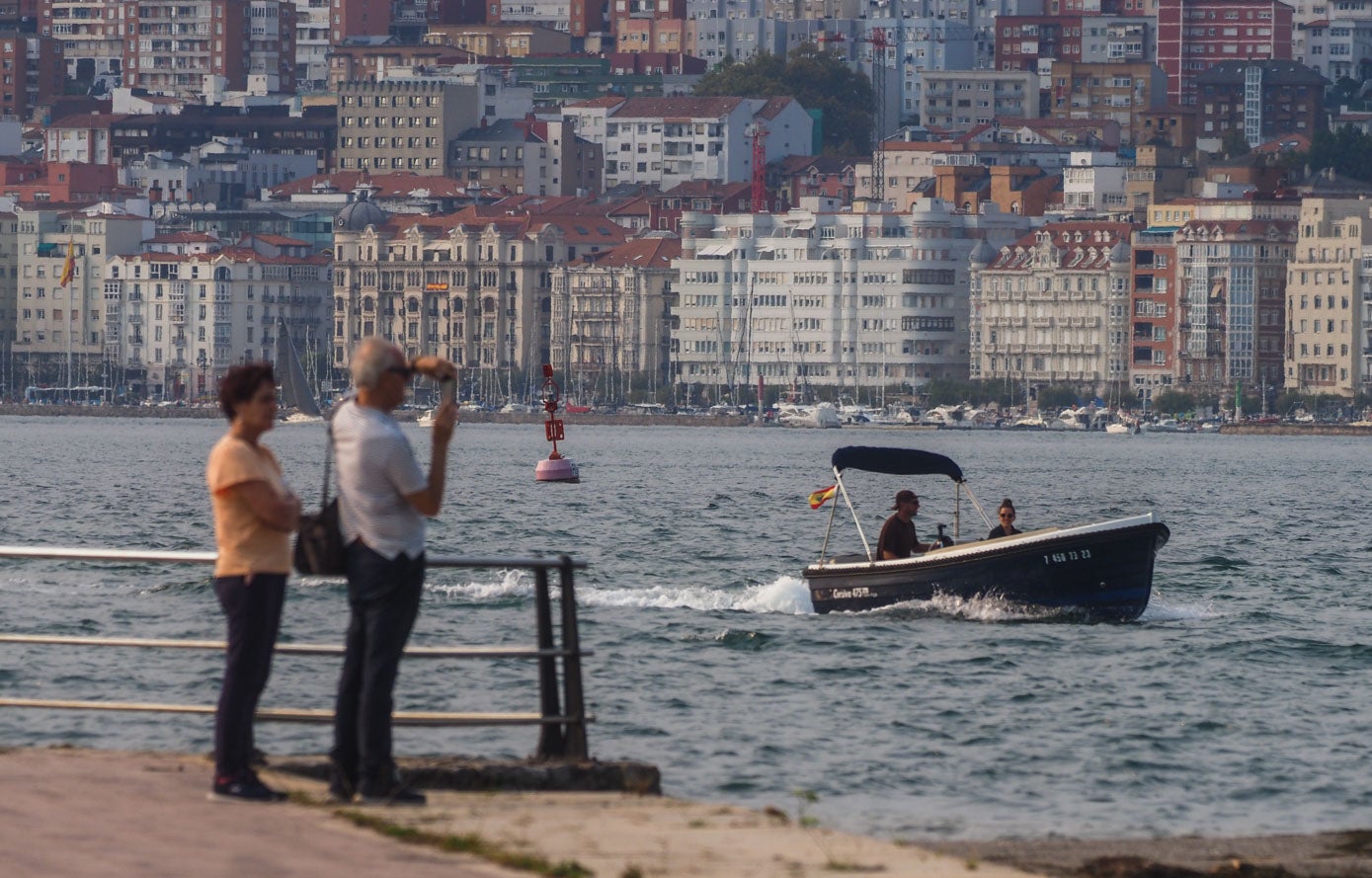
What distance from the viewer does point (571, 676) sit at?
1184cm

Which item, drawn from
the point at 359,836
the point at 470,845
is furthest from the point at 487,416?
the point at 470,845

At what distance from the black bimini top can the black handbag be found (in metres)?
17.6

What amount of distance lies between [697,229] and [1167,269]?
88.5ft

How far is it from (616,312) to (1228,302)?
33.7 m

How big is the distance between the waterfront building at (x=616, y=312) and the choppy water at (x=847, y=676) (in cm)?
11996

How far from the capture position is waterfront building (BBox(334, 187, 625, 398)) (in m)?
179

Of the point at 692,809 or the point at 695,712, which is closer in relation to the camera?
the point at 692,809

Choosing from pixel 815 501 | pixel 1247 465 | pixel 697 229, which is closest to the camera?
pixel 815 501

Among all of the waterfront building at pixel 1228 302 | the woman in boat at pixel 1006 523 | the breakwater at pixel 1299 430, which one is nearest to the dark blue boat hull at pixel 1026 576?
the woman in boat at pixel 1006 523

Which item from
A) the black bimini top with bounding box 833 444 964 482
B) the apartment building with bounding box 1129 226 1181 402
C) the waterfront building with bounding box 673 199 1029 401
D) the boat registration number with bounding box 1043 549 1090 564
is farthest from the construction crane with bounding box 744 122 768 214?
the boat registration number with bounding box 1043 549 1090 564

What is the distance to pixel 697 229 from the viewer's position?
580 ft

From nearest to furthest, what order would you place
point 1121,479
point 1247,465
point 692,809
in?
point 692,809
point 1121,479
point 1247,465

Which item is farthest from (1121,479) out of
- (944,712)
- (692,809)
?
(692,809)

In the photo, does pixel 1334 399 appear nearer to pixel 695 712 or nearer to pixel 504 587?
pixel 504 587
